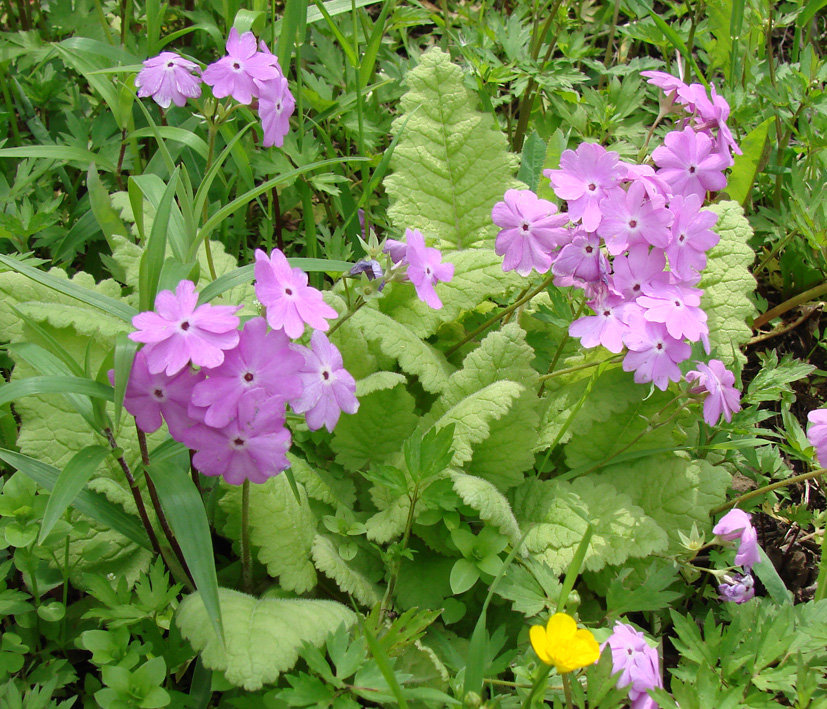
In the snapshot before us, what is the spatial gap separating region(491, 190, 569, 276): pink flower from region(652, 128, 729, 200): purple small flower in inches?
15.4

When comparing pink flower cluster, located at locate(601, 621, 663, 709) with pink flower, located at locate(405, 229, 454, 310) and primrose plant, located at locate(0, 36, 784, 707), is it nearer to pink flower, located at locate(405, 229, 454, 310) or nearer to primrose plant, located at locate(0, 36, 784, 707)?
primrose plant, located at locate(0, 36, 784, 707)

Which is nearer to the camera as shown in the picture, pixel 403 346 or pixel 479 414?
pixel 479 414

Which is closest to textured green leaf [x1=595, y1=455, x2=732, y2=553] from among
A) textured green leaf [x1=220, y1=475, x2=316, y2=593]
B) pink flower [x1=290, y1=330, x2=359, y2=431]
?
textured green leaf [x1=220, y1=475, x2=316, y2=593]

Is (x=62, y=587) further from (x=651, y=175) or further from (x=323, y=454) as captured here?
(x=651, y=175)

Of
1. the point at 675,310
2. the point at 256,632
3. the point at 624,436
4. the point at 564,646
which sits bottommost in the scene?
the point at 624,436

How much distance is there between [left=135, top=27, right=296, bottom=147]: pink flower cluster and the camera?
1.99 metres

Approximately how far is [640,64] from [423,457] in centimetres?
244

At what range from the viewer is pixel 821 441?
1943 millimetres

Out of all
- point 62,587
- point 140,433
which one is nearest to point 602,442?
point 140,433

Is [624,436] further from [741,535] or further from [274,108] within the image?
[274,108]

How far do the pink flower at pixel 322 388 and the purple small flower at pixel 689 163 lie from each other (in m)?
1.24

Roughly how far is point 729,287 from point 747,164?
812 mm

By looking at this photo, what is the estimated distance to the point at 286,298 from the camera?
1.41 metres

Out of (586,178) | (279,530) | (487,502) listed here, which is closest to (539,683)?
(487,502)
